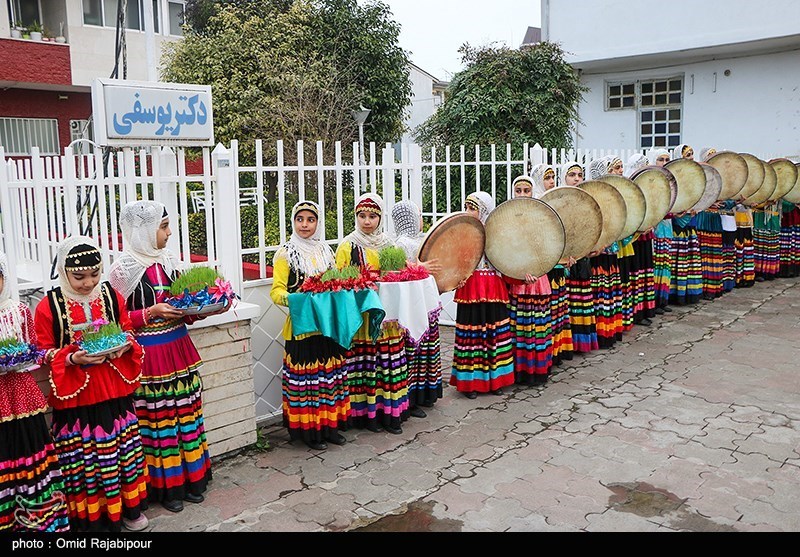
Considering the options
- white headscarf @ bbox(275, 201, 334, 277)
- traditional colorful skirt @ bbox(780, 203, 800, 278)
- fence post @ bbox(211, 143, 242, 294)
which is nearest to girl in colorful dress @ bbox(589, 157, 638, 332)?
white headscarf @ bbox(275, 201, 334, 277)

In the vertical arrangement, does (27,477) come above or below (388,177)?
below

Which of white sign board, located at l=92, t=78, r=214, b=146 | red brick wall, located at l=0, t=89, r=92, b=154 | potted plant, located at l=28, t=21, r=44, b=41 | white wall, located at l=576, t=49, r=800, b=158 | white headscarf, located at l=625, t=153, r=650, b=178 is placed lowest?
white headscarf, located at l=625, t=153, r=650, b=178

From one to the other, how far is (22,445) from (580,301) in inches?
207

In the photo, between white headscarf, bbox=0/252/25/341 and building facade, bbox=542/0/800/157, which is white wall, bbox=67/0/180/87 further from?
white headscarf, bbox=0/252/25/341

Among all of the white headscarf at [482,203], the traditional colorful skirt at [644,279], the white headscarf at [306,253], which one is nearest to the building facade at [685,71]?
the traditional colorful skirt at [644,279]

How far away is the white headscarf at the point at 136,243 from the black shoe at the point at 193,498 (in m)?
1.23

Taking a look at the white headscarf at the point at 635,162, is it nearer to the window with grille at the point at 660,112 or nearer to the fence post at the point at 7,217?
the fence post at the point at 7,217

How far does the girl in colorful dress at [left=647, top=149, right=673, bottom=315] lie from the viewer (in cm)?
847

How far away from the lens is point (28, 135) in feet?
57.5

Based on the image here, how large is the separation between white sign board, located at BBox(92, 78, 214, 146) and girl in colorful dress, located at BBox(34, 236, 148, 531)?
94cm

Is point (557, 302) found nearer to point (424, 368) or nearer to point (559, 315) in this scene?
point (559, 315)

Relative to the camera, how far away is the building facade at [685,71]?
13484 millimetres

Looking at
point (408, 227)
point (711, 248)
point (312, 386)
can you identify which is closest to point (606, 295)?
point (408, 227)

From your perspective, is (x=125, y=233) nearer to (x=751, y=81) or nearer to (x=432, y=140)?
→ (x=432, y=140)
